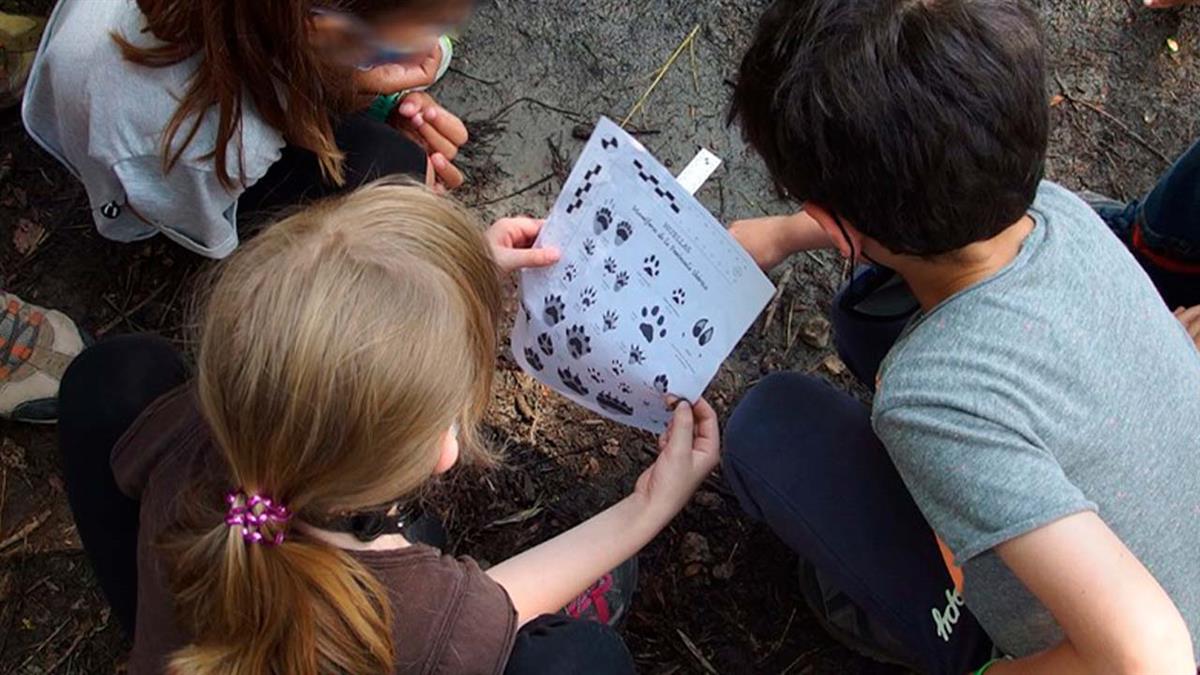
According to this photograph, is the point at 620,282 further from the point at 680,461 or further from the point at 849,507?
the point at 849,507

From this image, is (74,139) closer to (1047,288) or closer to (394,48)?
(394,48)

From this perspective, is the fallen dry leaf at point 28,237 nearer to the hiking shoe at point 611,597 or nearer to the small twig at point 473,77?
the small twig at point 473,77

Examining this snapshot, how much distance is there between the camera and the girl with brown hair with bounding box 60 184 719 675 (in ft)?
3.16

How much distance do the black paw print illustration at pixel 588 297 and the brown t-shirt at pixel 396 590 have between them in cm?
42

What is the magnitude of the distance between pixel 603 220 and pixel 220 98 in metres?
0.53

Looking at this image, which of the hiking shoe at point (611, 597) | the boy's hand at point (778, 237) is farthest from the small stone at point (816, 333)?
the hiking shoe at point (611, 597)

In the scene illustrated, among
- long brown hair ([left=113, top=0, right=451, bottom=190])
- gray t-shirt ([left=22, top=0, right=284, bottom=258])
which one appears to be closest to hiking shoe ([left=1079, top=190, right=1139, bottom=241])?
long brown hair ([left=113, top=0, right=451, bottom=190])

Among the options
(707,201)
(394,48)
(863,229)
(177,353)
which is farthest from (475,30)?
(863,229)

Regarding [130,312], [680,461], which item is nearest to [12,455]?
[130,312]

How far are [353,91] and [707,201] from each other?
0.74 meters

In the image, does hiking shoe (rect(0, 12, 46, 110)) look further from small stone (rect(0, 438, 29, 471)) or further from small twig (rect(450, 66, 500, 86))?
small twig (rect(450, 66, 500, 86))

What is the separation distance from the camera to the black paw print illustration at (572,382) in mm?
1560

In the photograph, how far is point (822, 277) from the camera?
1.91 m

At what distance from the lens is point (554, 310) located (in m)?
1.50
